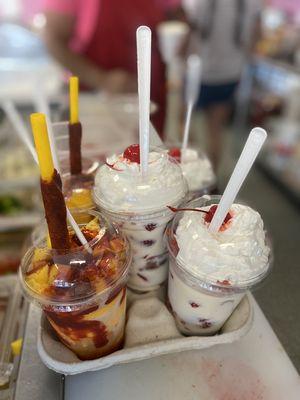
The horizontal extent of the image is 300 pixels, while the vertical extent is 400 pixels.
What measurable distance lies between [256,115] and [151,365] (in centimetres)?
414

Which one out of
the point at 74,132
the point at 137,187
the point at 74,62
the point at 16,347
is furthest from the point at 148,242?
the point at 74,62

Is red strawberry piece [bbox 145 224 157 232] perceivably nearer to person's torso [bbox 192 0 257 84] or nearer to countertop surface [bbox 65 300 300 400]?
countertop surface [bbox 65 300 300 400]

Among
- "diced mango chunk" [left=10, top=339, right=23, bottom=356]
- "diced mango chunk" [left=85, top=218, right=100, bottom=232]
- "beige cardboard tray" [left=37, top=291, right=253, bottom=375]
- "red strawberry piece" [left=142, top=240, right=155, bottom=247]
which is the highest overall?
"diced mango chunk" [left=85, top=218, right=100, bottom=232]

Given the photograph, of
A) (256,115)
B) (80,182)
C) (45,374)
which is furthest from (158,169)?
(256,115)

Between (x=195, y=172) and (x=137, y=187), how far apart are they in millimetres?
312

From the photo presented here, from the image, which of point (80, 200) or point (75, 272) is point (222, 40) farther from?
point (75, 272)

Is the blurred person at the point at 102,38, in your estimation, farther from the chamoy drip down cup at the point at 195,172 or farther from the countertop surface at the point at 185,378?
the countertop surface at the point at 185,378

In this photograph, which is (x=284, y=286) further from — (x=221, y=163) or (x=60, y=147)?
(x=221, y=163)

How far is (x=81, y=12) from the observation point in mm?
2455

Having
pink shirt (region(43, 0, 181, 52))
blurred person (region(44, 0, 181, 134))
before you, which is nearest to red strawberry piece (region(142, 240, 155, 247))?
blurred person (region(44, 0, 181, 134))

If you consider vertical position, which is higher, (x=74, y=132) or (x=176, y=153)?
(x=74, y=132)

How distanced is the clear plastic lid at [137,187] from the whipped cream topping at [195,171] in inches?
6.6

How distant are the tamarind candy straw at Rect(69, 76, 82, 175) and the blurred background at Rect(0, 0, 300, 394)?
16cm

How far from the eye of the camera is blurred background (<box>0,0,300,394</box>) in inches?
70.8
